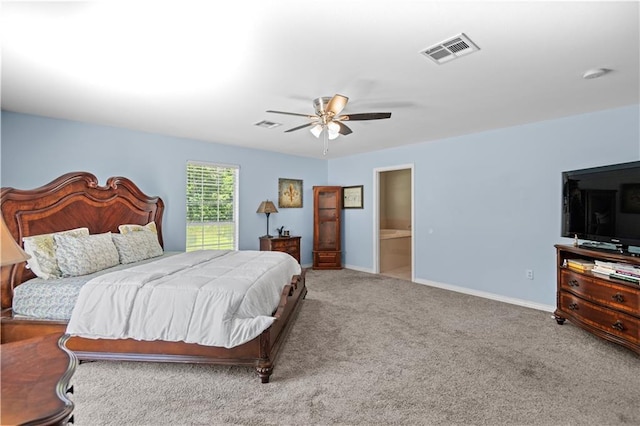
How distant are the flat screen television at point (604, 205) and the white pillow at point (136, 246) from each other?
507cm

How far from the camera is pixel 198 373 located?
2.56 metres

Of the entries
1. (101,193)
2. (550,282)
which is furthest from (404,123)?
(101,193)

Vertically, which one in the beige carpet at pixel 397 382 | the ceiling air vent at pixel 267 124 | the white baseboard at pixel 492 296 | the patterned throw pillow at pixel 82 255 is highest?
the ceiling air vent at pixel 267 124

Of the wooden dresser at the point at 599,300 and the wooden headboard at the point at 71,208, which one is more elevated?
the wooden headboard at the point at 71,208

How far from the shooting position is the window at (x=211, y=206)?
5.40m

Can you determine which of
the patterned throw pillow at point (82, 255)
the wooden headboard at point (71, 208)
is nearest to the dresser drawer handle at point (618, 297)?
the patterned throw pillow at point (82, 255)

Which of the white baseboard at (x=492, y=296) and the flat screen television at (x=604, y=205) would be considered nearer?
the flat screen television at (x=604, y=205)

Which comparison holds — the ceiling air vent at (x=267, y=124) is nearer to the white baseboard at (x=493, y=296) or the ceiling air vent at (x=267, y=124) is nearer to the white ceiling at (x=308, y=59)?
the white ceiling at (x=308, y=59)

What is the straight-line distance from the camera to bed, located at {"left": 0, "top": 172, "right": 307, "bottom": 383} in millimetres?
2502

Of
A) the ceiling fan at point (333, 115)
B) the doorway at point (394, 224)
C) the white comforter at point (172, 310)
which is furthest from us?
the doorway at point (394, 224)

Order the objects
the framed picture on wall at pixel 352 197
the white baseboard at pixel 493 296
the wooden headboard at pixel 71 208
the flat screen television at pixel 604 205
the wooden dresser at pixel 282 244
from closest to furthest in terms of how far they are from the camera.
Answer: the flat screen television at pixel 604 205 < the wooden headboard at pixel 71 208 < the white baseboard at pixel 493 296 < the wooden dresser at pixel 282 244 < the framed picture on wall at pixel 352 197

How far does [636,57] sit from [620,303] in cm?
206

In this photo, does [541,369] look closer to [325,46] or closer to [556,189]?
[556,189]

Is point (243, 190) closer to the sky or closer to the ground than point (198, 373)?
closer to the sky
